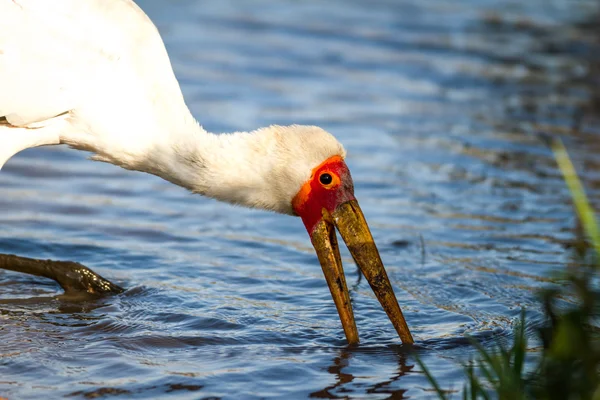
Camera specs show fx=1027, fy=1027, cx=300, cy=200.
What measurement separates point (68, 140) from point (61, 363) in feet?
4.33

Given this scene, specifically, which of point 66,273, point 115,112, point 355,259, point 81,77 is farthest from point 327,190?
point 66,273

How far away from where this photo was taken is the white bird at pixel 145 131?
5211 millimetres

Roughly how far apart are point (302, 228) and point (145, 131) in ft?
6.71

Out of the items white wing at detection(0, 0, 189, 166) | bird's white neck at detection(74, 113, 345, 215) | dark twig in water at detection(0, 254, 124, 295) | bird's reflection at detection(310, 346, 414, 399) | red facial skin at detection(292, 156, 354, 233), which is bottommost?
bird's reflection at detection(310, 346, 414, 399)

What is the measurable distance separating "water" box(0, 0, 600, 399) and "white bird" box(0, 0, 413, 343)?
54cm

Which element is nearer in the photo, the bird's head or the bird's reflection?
the bird's reflection

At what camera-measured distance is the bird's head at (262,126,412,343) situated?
5180 mm

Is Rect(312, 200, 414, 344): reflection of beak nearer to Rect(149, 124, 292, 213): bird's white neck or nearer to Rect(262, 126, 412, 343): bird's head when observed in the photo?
Rect(262, 126, 412, 343): bird's head

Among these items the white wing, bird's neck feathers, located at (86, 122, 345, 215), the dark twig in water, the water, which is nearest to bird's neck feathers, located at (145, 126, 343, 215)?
bird's neck feathers, located at (86, 122, 345, 215)

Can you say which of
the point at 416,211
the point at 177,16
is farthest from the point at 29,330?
the point at 177,16

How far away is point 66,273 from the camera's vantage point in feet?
19.2

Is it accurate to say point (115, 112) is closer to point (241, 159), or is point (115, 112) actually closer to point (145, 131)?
point (145, 131)

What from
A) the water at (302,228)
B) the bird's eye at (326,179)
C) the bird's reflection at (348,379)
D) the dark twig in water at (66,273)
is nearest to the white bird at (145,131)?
the bird's eye at (326,179)

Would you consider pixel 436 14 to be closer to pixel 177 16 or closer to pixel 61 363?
pixel 177 16
